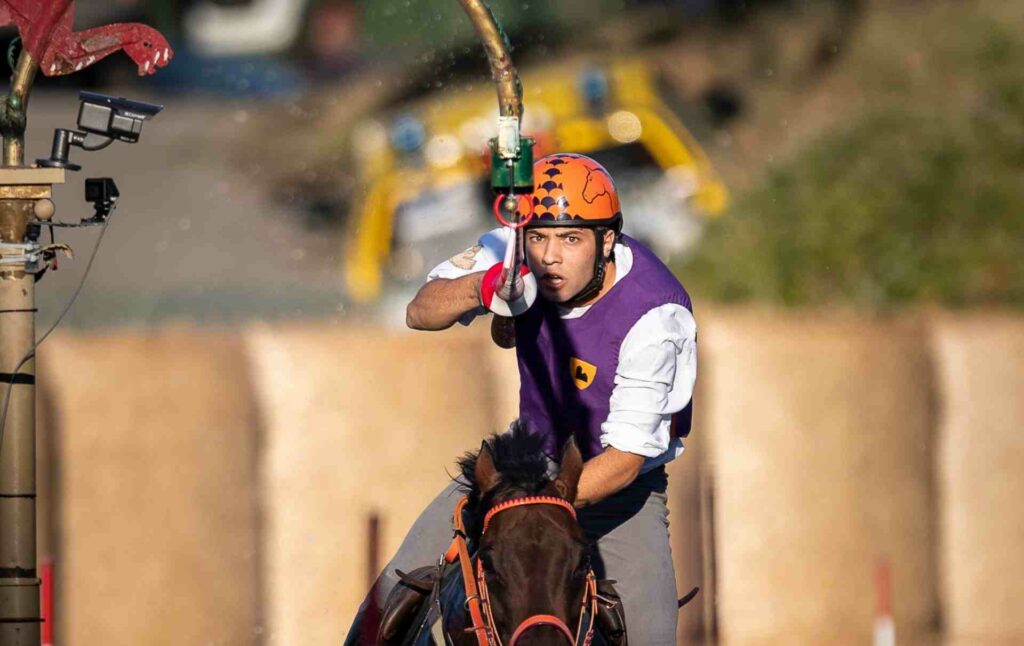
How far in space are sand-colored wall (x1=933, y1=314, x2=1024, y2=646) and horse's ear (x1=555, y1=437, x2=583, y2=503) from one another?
7.76m

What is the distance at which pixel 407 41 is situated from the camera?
37.6m

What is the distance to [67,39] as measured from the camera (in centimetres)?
686

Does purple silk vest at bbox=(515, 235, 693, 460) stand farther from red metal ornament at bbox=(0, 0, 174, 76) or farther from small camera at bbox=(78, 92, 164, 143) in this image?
red metal ornament at bbox=(0, 0, 174, 76)

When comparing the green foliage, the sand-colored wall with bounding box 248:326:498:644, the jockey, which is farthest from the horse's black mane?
the green foliage

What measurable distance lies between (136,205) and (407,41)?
7.15 metres

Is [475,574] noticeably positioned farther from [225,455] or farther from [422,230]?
[422,230]

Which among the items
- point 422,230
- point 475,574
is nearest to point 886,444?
point 475,574

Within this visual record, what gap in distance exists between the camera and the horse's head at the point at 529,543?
5.34m

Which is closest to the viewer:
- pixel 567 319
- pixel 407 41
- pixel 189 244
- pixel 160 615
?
pixel 567 319

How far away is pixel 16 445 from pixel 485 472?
2049 millimetres

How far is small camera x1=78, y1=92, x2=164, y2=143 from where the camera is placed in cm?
652

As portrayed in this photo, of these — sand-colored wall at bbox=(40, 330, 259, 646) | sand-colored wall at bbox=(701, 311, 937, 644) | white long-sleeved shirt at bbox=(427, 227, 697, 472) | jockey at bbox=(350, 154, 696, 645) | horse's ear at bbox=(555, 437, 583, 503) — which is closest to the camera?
horse's ear at bbox=(555, 437, 583, 503)

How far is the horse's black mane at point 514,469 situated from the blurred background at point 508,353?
310 cm

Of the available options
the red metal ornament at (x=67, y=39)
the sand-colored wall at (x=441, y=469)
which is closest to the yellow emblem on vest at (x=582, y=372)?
the red metal ornament at (x=67, y=39)
